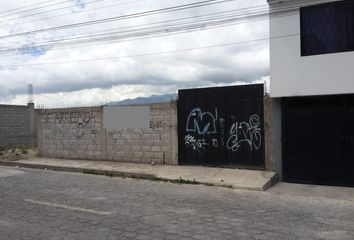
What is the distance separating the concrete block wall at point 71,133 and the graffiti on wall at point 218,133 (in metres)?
4.10

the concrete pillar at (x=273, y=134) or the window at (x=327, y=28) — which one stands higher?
the window at (x=327, y=28)

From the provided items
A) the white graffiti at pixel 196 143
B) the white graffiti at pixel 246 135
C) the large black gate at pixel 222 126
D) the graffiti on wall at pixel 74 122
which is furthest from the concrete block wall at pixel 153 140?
the white graffiti at pixel 246 135

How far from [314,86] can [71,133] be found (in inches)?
394

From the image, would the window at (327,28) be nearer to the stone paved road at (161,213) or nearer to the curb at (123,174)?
the curb at (123,174)

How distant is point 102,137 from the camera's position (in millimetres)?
16781

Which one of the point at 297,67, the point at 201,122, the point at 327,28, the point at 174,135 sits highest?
the point at 327,28

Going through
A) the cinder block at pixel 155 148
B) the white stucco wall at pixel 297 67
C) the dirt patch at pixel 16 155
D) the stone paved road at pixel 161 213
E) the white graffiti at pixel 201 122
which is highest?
the white stucco wall at pixel 297 67

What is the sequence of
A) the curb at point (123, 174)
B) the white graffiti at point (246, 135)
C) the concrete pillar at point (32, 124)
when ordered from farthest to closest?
the concrete pillar at point (32, 124)
the white graffiti at point (246, 135)
the curb at point (123, 174)

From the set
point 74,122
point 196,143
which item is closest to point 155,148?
point 196,143

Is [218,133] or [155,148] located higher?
[218,133]

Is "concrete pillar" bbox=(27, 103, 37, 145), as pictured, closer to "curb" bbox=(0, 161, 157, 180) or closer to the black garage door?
"curb" bbox=(0, 161, 157, 180)

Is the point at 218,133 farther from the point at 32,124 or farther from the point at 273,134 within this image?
the point at 32,124

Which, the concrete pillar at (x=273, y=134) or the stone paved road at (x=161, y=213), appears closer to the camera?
the stone paved road at (x=161, y=213)

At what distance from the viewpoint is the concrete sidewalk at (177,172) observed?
39.2 feet
